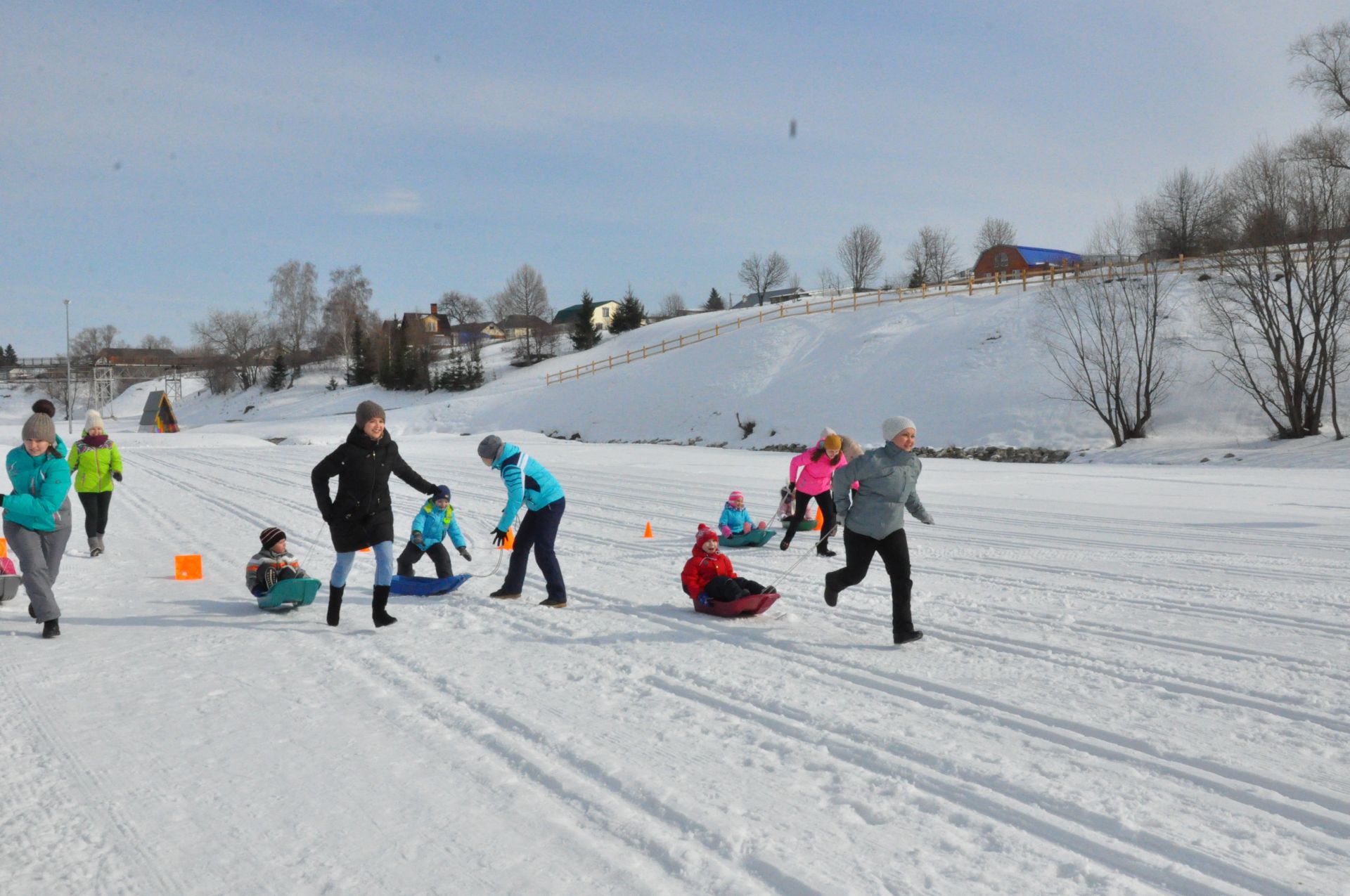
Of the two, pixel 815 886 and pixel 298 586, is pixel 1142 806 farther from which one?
pixel 298 586

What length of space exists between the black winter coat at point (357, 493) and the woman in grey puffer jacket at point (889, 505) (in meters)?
3.44

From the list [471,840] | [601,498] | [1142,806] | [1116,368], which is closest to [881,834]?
[1142,806]

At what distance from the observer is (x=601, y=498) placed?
17500mm

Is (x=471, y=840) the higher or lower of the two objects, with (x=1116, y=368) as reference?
lower

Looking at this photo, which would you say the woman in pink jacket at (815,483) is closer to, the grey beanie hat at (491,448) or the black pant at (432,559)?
the black pant at (432,559)

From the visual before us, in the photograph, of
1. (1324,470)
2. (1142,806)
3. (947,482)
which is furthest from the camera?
(1324,470)

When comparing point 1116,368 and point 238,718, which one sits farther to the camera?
point 1116,368

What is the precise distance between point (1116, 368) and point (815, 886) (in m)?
33.6

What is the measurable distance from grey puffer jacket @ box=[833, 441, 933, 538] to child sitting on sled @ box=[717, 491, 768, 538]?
16.0 feet

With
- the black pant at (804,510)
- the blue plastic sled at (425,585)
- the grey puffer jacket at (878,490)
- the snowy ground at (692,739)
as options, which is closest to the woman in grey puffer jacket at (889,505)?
the grey puffer jacket at (878,490)

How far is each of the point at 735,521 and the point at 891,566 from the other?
516cm

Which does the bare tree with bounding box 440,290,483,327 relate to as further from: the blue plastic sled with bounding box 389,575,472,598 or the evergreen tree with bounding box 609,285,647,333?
the blue plastic sled with bounding box 389,575,472,598

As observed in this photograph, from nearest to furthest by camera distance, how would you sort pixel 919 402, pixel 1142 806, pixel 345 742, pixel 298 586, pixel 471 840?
pixel 471 840 → pixel 1142 806 → pixel 345 742 → pixel 298 586 → pixel 919 402

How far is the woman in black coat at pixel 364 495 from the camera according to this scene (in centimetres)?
704
